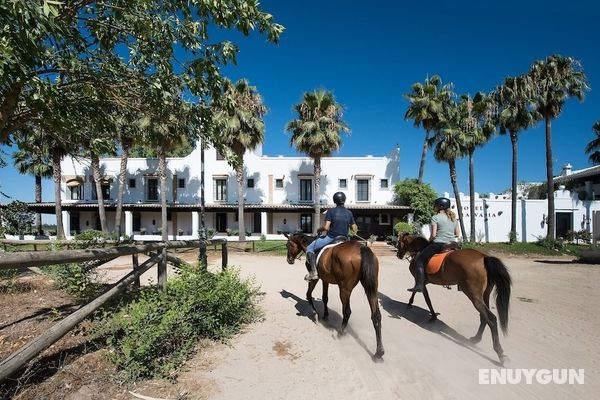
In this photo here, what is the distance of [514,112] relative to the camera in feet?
85.8

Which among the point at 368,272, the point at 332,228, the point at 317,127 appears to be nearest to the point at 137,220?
the point at 317,127

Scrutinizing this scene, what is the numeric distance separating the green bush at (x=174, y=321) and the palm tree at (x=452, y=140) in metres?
25.3

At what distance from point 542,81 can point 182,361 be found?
103 feet

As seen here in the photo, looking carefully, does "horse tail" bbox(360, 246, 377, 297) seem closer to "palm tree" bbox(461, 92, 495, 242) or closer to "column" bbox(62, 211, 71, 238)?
"palm tree" bbox(461, 92, 495, 242)

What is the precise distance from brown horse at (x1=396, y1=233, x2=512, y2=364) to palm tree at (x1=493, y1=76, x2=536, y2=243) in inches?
989

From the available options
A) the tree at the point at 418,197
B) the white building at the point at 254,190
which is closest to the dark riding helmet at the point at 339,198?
the tree at the point at 418,197

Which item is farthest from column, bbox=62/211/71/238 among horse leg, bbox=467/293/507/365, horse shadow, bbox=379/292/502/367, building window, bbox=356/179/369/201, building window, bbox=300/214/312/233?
horse leg, bbox=467/293/507/365

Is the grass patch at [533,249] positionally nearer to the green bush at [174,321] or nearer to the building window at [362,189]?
the building window at [362,189]

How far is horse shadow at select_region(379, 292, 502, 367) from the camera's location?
543 cm

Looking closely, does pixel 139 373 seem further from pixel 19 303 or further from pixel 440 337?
pixel 440 337

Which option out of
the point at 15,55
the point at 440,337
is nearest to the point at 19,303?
the point at 15,55

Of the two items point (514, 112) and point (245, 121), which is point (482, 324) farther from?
point (514, 112)

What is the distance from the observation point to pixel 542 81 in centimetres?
2548

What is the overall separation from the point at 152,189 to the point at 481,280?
32140 mm
